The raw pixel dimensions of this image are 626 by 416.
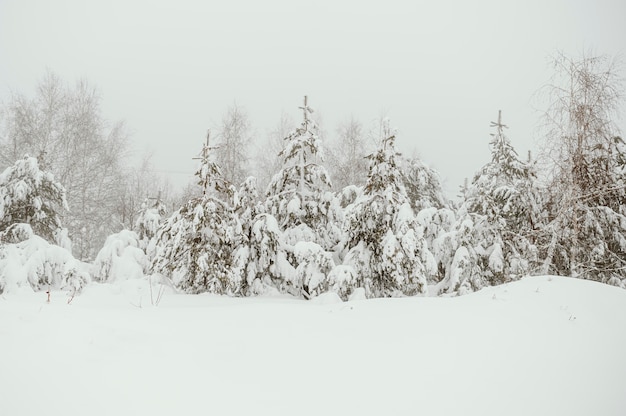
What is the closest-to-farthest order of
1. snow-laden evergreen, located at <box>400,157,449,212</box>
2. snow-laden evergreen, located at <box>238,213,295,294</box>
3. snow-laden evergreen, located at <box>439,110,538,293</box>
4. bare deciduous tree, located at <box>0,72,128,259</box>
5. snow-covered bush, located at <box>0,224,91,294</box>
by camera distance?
1. snow-covered bush, located at <box>0,224,91,294</box>
2. snow-laden evergreen, located at <box>238,213,295,294</box>
3. snow-laden evergreen, located at <box>439,110,538,293</box>
4. snow-laden evergreen, located at <box>400,157,449,212</box>
5. bare deciduous tree, located at <box>0,72,128,259</box>

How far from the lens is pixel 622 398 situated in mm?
3807

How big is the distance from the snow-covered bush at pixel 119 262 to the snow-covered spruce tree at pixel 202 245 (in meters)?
0.79

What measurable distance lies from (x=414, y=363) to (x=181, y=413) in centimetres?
248

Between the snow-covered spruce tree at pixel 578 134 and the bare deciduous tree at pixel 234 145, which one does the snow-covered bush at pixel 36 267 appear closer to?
the bare deciduous tree at pixel 234 145

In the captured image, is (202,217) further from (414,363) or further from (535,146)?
(535,146)

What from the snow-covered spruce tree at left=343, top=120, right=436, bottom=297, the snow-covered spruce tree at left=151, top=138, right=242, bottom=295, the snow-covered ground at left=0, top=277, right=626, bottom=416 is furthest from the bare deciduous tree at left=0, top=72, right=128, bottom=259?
the snow-covered ground at left=0, top=277, right=626, bottom=416

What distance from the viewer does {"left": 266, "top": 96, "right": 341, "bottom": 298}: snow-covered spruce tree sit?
1227 centimetres

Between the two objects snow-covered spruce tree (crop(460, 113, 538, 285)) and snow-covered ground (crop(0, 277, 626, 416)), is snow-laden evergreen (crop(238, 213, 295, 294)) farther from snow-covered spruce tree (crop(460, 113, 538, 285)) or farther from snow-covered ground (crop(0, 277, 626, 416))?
snow-covered spruce tree (crop(460, 113, 538, 285))

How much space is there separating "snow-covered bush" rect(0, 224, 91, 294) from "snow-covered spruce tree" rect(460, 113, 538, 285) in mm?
12824

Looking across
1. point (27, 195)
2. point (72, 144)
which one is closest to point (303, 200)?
point (27, 195)

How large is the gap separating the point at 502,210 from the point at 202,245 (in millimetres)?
11414

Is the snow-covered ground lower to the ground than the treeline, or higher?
lower

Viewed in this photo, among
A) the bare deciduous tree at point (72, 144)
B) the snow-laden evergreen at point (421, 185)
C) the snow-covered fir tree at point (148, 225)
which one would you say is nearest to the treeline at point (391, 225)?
the snow-covered fir tree at point (148, 225)

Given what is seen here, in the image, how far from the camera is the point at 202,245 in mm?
11492
